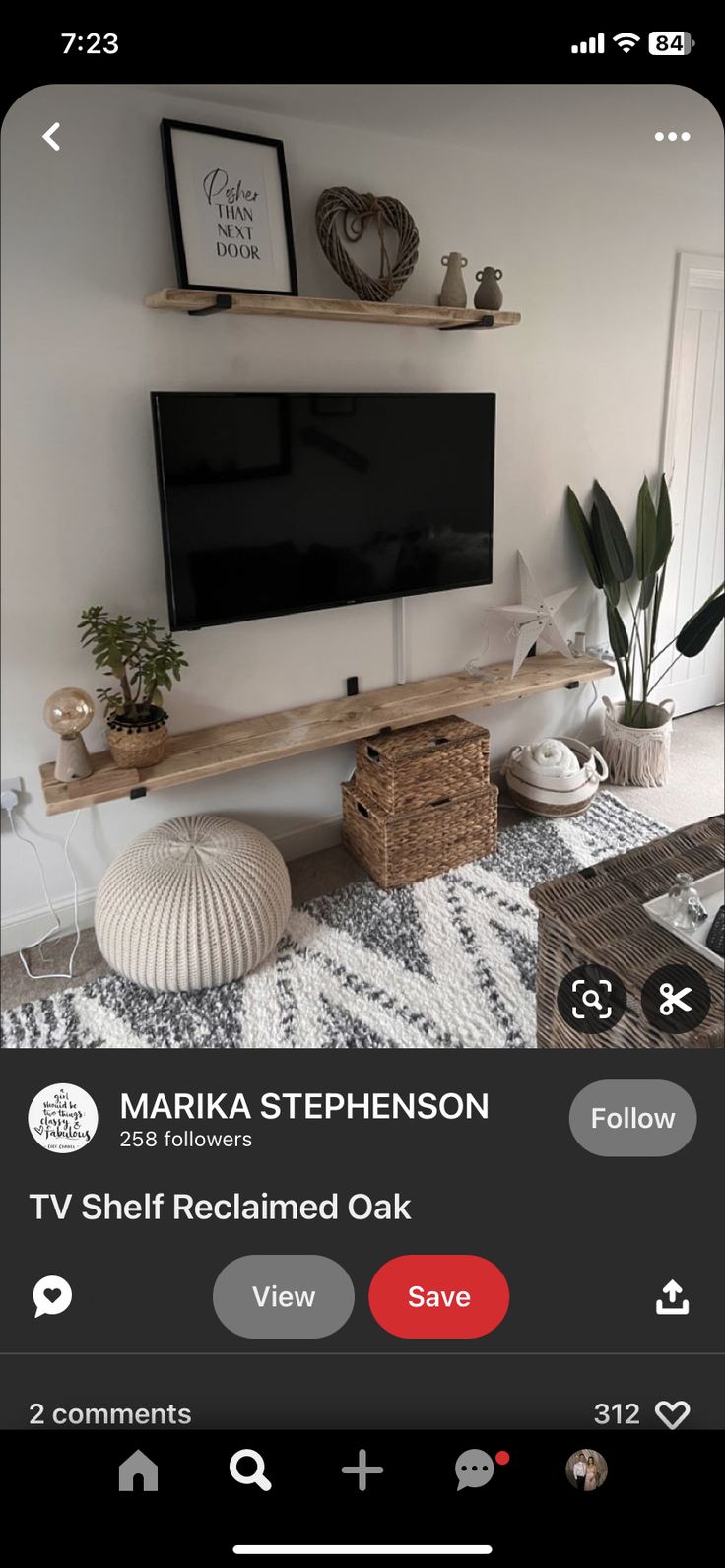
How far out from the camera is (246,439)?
182 cm

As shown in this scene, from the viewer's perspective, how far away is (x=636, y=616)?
265 cm

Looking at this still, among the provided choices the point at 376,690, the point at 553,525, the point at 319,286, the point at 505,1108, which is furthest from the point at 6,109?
the point at 553,525

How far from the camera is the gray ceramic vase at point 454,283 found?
200 cm

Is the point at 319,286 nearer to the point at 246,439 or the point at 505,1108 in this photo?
the point at 246,439

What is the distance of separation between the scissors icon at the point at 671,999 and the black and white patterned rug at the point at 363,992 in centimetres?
98

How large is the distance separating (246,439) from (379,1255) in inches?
66.2
